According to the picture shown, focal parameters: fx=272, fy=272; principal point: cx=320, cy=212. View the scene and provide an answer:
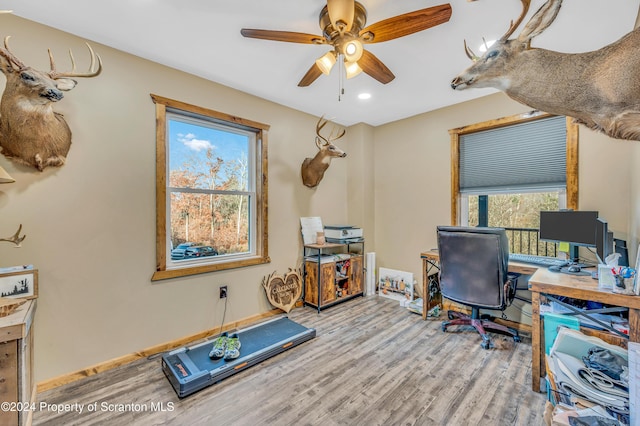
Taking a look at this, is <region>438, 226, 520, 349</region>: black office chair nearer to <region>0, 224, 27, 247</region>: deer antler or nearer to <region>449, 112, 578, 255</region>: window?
<region>449, 112, 578, 255</region>: window

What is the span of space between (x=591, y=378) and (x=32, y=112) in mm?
3717

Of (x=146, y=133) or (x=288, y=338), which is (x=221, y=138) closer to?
(x=146, y=133)

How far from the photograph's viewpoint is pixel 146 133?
2.43 m

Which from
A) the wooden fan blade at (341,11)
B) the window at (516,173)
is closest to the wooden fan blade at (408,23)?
the wooden fan blade at (341,11)

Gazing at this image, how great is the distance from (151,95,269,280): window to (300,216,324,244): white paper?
0.58 meters

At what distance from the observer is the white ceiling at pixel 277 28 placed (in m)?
1.80

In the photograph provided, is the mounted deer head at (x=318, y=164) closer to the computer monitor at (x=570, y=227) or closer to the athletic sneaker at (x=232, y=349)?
the athletic sneaker at (x=232, y=349)

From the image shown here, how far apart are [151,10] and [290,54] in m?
1.02

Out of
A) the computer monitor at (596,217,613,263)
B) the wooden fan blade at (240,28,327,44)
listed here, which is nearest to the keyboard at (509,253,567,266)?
the computer monitor at (596,217,613,263)

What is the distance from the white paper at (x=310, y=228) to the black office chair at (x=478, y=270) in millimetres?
1634

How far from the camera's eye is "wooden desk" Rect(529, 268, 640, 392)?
5.17ft

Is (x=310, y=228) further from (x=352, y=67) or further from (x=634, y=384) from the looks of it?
(x=634, y=384)

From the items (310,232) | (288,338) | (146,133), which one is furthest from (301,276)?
(146,133)

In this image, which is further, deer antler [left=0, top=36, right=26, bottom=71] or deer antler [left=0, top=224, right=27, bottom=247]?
deer antler [left=0, top=224, right=27, bottom=247]
